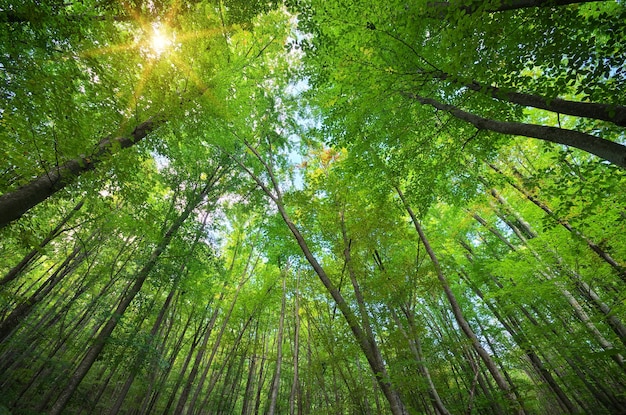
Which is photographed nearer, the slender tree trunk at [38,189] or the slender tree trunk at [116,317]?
the slender tree trunk at [38,189]

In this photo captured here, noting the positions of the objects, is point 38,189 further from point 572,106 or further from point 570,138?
point 572,106

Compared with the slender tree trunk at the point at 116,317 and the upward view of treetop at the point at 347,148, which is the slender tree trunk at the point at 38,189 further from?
the slender tree trunk at the point at 116,317

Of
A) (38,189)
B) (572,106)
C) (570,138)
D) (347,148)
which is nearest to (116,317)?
(38,189)

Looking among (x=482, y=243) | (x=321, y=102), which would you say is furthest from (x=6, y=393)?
(x=482, y=243)

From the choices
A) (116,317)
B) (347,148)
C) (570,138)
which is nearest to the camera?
(570,138)

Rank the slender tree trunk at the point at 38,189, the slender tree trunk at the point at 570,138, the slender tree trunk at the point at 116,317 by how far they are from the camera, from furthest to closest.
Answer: the slender tree trunk at the point at 116,317 < the slender tree trunk at the point at 38,189 < the slender tree trunk at the point at 570,138

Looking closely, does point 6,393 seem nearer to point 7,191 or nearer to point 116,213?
point 116,213

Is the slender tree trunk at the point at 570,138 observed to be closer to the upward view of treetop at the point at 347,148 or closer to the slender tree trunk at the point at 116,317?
the upward view of treetop at the point at 347,148

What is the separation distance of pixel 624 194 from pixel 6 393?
73.2ft

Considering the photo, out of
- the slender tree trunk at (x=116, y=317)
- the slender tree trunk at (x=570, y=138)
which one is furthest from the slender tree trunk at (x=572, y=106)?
the slender tree trunk at (x=116, y=317)

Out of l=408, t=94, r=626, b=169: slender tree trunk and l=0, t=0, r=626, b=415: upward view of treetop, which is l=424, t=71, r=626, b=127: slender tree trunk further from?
l=408, t=94, r=626, b=169: slender tree trunk

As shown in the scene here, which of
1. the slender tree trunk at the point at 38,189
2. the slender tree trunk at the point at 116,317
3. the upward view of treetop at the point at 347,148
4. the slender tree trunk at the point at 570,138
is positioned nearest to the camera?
the slender tree trunk at the point at 570,138

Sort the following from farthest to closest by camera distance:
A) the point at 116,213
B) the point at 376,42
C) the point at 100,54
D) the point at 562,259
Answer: the point at 116,213
the point at 562,259
the point at 376,42
the point at 100,54

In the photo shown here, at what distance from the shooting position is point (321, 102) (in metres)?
6.05
